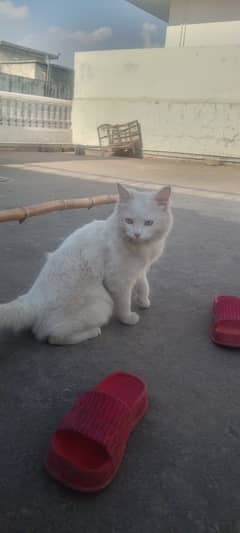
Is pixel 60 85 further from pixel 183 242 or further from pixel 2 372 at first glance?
pixel 2 372

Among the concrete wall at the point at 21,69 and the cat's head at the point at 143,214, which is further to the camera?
the concrete wall at the point at 21,69

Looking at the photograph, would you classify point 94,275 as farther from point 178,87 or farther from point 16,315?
point 178,87

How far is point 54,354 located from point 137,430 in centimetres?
55

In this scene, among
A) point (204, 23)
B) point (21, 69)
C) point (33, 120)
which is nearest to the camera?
point (33, 120)

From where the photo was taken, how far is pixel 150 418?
4.66 feet

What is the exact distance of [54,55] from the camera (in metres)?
16.1

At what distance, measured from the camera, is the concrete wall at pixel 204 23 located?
12.8 metres

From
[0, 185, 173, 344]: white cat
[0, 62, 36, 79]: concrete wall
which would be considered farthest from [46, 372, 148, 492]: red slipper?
[0, 62, 36, 79]: concrete wall

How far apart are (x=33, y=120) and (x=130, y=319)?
1161 cm

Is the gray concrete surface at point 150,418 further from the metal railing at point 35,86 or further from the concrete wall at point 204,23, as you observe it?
the concrete wall at point 204,23

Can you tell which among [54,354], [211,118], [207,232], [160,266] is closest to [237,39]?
[211,118]

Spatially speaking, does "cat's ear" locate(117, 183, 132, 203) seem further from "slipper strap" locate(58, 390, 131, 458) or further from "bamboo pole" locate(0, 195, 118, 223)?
"bamboo pole" locate(0, 195, 118, 223)

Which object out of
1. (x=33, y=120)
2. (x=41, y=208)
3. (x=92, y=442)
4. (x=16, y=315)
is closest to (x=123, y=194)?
(x=16, y=315)

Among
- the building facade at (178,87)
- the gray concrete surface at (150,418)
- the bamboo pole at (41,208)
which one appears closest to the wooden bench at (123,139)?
the building facade at (178,87)
